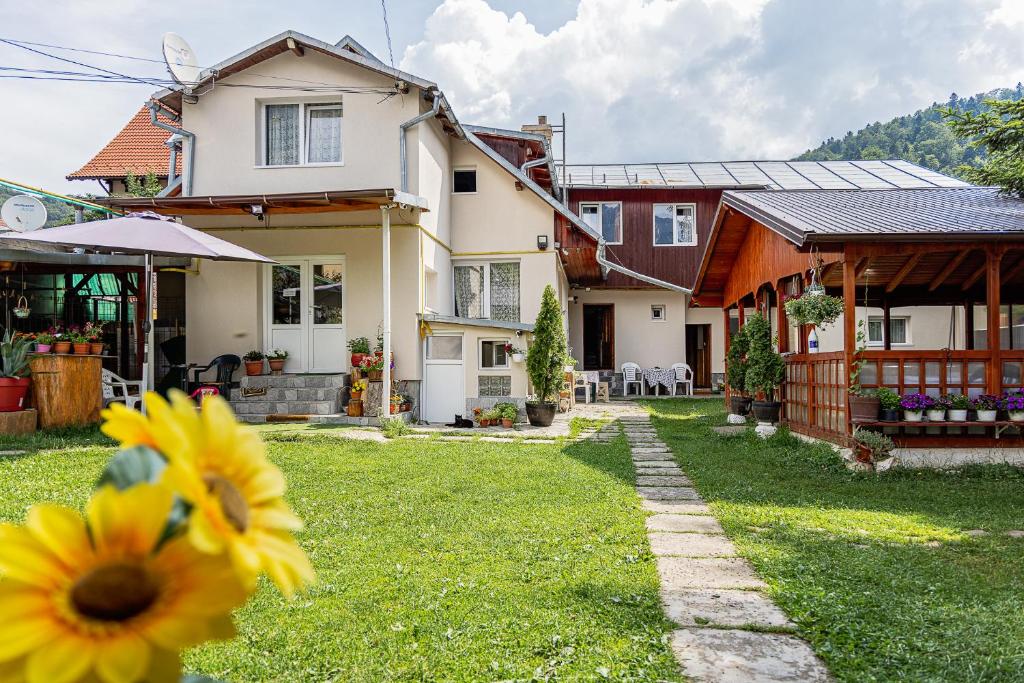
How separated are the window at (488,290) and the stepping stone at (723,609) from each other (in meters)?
11.3

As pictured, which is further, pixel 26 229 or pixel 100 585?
pixel 26 229

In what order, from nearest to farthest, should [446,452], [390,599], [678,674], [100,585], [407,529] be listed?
[100,585], [678,674], [390,599], [407,529], [446,452]

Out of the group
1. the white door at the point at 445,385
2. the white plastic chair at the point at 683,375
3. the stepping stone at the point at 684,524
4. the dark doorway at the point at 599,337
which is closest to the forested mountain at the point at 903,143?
the dark doorway at the point at 599,337

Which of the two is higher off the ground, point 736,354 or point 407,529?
point 736,354

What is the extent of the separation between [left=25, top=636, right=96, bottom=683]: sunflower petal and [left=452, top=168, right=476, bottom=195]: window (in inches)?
580

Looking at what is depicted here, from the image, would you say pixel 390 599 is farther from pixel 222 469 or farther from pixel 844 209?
pixel 844 209

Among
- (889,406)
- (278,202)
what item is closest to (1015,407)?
(889,406)

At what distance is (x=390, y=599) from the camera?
3.55m

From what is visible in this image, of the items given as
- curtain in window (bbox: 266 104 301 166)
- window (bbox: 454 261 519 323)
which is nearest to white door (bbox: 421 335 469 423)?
window (bbox: 454 261 519 323)

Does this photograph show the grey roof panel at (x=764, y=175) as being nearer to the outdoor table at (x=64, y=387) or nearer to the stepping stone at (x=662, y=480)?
the outdoor table at (x=64, y=387)

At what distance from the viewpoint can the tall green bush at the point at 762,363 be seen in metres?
11.4

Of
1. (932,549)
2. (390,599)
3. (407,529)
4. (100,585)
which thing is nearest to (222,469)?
(100,585)

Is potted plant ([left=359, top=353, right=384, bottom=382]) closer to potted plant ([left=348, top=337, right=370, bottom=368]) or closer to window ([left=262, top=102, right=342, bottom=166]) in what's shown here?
potted plant ([left=348, top=337, right=370, bottom=368])

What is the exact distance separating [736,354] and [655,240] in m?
8.46
